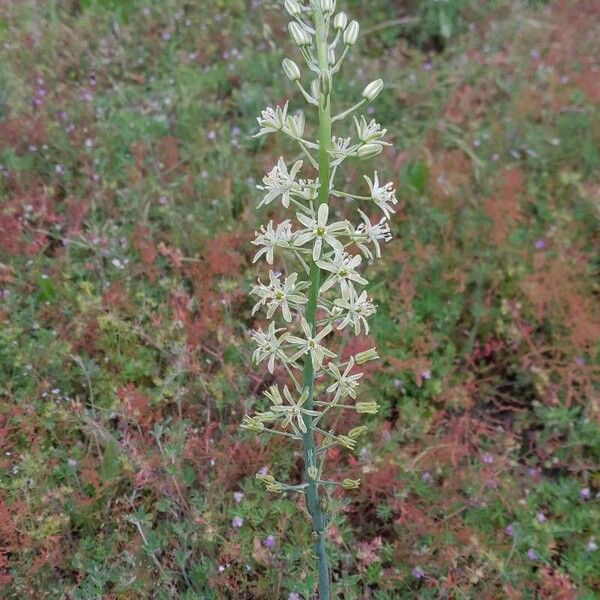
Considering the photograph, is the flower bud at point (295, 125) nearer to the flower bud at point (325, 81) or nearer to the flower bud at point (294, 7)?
the flower bud at point (325, 81)

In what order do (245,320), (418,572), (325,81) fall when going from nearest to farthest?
(325,81) < (418,572) < (245,320)

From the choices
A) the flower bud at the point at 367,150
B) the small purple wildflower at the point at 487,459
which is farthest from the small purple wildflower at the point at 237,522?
the flower bud at the point at 367,150

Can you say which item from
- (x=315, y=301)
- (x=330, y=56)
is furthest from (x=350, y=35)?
(x=315, y=301)

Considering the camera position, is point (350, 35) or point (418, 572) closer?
point (350, 35)

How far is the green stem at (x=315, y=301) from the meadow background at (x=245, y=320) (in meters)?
0.48

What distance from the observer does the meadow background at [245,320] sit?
310cm

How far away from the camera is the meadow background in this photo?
10.2 ft

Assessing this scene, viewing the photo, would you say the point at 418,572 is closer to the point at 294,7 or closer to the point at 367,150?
the point at 367,150

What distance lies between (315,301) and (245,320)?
6.17 feet

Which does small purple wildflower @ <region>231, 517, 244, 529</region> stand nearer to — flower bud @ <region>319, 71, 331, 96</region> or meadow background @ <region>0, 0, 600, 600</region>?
meadow background @ <region>0, 0, 600, 600</region>

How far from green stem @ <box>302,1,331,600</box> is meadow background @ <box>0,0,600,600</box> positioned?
48 centimetres

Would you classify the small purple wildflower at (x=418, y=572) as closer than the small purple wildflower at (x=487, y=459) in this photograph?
Yes

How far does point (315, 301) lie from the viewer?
2.20 metres

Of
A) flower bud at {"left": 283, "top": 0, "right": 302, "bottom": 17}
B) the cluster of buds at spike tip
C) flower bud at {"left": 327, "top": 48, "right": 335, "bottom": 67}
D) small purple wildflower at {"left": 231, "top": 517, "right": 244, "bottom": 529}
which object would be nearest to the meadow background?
small purple wildflower at {"left": 231, "top": 517, "right": 244, "bottom": 529}
